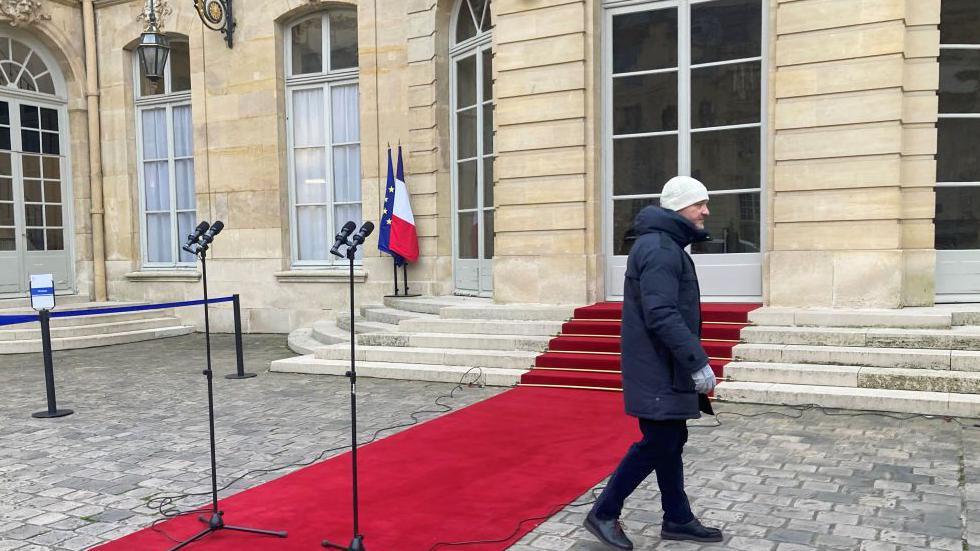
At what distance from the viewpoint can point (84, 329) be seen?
11859mm

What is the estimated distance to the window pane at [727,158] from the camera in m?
8.44

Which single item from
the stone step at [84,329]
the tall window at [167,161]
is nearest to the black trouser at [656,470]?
the stone step at [84,329]

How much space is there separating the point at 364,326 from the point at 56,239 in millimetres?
7170

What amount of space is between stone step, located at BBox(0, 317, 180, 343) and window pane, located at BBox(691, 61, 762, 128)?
9148 mm

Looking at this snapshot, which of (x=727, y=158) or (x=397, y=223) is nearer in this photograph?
(x=727, y=158)

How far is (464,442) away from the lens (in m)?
5.51

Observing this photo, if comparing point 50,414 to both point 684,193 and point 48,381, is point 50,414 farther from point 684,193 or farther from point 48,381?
point 684,193

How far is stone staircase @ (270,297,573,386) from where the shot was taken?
7832 millimetres

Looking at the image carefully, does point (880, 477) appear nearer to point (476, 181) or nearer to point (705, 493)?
point (705, 493)

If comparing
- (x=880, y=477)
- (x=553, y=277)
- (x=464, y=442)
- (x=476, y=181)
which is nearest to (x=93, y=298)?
(x=476, y=181)

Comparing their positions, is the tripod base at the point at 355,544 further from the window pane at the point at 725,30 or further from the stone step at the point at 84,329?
the stone step at the point at 84,329

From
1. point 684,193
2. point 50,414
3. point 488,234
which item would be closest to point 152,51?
point 488,234

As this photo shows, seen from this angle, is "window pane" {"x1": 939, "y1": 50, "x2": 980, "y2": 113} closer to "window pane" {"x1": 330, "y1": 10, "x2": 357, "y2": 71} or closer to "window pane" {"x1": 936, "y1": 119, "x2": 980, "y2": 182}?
"window pane" {"x1": 936, "y1": 119, "x2": 980, "y2": 182}

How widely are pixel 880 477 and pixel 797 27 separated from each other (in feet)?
16.5
